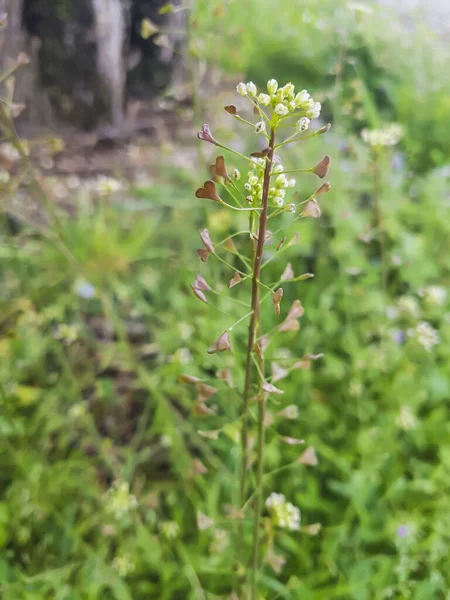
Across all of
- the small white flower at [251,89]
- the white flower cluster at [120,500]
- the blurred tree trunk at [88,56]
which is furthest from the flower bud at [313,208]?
the blurred tree trunk at [88,56]

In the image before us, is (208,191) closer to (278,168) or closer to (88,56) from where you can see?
(278,168)

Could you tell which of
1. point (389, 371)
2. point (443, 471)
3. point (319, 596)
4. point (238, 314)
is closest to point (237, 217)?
point (238, 314)

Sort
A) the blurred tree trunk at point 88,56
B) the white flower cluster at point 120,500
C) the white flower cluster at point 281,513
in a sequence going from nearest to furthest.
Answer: the white flower cluster at point 281,513 → the white flower cluster at point 120,500 → the blurred tree trunk at point 88,56

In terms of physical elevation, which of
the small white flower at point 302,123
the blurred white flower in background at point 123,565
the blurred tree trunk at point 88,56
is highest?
the blurred tree trunk at point 88,56

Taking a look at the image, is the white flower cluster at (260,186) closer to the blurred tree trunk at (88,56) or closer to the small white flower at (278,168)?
the small white flower at (278,168)

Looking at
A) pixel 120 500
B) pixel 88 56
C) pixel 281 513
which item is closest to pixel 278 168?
pixel 281 513

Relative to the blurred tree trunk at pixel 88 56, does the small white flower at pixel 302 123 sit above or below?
below

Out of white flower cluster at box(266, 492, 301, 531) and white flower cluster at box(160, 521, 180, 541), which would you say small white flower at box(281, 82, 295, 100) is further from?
white flower cluster at box(160, 521, 180, 541)

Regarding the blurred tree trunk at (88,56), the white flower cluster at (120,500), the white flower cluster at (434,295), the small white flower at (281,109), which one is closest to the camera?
the small white flower at (281,109)
